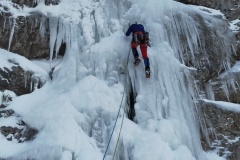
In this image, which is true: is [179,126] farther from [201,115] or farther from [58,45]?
[58,45]

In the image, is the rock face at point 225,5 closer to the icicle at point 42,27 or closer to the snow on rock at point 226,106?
the snow on rock at point 226,106

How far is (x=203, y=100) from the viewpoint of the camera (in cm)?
740

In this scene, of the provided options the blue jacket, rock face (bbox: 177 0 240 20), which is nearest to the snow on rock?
the blue jacket

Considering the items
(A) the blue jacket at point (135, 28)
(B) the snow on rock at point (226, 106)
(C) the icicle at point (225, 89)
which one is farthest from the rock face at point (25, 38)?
(C) the icicle at point (225, 89)

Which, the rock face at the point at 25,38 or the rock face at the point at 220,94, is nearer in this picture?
the rock face at the point at 220,94

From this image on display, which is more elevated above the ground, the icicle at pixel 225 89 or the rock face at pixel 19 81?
the rock face at pixel 19 81

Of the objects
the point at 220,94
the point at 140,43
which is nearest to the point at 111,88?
the point at 140,43

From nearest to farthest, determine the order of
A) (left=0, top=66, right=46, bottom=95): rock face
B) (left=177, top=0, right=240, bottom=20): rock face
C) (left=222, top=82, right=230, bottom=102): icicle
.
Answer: (left=0, top=66, right=46, bottom=95): rock face, (left=222, top=82, right=230, bottom=102): icicle, (left=177, top=0, right=240, bottom=20): rock face

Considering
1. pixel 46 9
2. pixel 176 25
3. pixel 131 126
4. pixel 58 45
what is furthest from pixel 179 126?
pixel 46 9

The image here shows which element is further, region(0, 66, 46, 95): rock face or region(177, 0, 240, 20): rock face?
region(177, 0, 240, 20): rock face

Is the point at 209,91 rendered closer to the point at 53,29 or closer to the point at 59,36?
the point at 59,36

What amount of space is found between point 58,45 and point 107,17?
3.91 ft

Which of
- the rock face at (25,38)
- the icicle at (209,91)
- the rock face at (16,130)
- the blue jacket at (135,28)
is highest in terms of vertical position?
the blue jacket at (135,28)

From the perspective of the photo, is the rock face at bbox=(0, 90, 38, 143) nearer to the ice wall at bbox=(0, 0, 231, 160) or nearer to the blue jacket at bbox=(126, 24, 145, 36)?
the ice wall at bbox=(0, 0, 231, 160)
